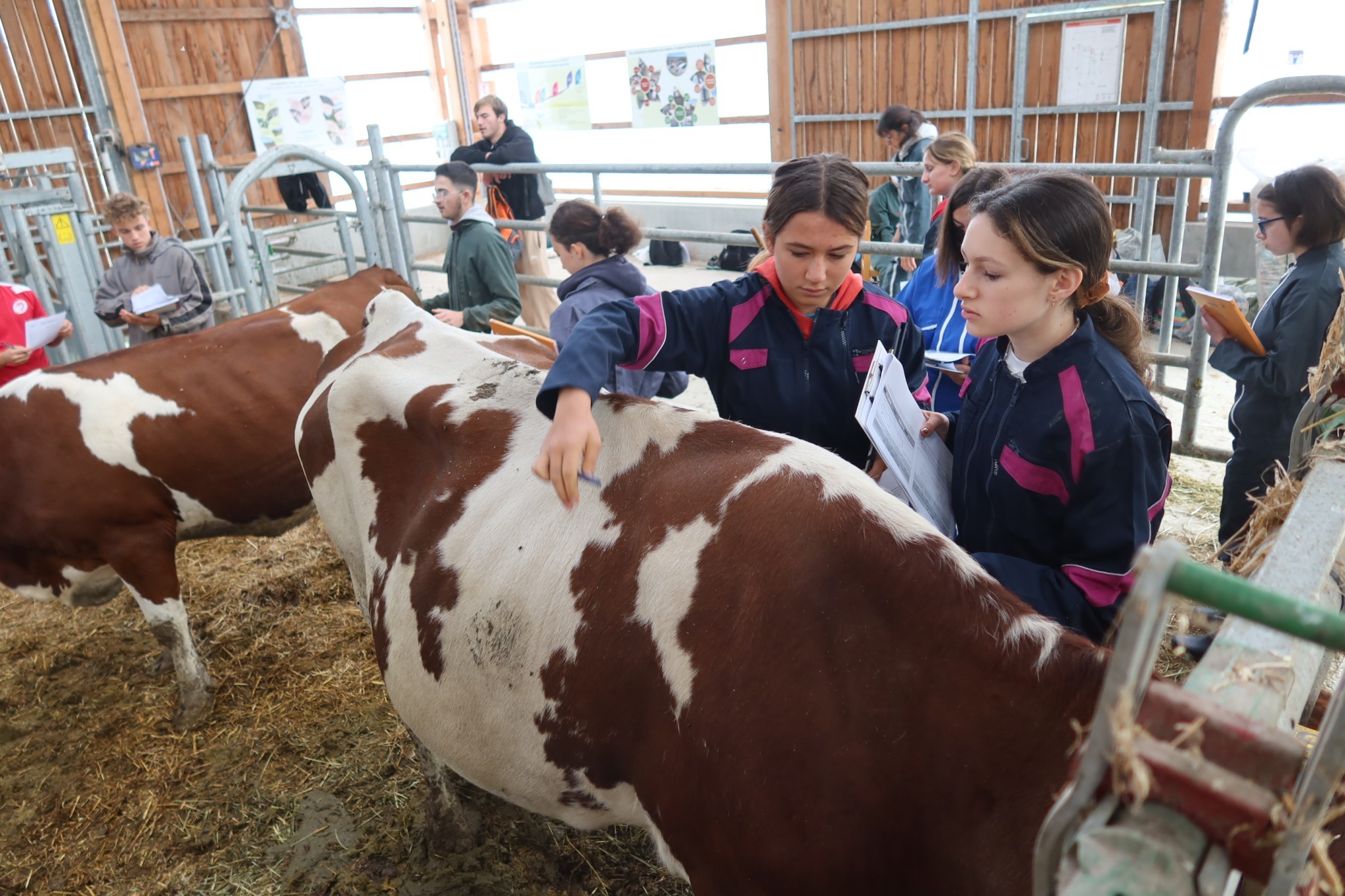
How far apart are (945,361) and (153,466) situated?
283cm

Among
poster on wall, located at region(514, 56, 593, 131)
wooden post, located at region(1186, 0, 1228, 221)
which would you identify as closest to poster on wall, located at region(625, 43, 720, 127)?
poster on wall, located at region(514, 56, 593, 131)

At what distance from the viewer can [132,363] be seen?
132 inches

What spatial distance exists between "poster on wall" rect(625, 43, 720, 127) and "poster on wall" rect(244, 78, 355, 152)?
359 centimetres

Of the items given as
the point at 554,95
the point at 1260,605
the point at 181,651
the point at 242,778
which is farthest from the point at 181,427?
the point at 554,95

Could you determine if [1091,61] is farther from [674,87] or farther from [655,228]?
[655,228]

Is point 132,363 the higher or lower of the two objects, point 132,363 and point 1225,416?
the higher

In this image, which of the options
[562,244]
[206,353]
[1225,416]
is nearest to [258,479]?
[206,353]

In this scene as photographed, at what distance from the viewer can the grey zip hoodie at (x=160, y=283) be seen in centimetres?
468

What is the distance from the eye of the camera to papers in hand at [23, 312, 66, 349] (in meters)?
4.02

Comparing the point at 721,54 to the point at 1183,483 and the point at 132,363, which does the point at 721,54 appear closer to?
the point at 1183,483

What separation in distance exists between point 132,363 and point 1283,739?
3.78 m

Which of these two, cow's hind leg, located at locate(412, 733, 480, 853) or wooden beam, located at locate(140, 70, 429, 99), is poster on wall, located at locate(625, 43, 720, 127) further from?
cow's hind leg, located at locate(412, 733, 480, 853)

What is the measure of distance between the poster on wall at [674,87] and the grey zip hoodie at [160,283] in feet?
23.4

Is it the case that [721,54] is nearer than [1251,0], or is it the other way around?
[1251,0]
